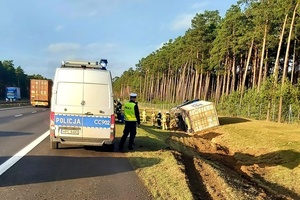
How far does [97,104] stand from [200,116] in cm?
1968

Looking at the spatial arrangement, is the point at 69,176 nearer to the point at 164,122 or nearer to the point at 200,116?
the point at 164,122

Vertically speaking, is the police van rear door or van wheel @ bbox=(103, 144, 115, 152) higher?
the police van rear door

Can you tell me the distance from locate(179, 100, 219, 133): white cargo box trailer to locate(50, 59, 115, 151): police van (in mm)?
18897

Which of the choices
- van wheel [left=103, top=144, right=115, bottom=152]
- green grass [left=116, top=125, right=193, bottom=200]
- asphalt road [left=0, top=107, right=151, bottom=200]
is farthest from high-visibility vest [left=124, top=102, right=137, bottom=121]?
asphalt road [left=0, top=107, right=151, bottom=200]

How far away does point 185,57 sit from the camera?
83.5 m

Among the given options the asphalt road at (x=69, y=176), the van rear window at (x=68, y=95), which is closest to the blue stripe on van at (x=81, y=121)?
the van rear window at (x=68, y=95)

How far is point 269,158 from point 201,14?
5738 cm

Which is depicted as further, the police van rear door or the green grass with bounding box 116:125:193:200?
the police van rear door

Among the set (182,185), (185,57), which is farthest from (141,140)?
(185,57)

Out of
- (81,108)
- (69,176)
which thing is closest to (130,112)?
(81,108)

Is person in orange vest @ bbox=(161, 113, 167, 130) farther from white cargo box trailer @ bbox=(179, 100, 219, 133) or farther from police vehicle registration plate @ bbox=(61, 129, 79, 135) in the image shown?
police vehicle registration plate @ bbox=(61, 129, 79, 135)

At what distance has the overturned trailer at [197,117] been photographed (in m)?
29.7

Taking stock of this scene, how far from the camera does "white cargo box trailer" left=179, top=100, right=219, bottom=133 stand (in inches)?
1168

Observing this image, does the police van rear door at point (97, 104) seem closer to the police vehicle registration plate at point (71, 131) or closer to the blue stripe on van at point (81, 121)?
the blue stripe on van at point (81, 121)
